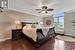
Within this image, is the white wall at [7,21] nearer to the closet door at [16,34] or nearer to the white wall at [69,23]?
the closet door at [16,34]

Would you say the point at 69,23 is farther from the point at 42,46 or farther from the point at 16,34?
the point at 16,34

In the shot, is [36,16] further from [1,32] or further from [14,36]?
[1,32]

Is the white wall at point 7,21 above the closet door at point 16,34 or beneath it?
above

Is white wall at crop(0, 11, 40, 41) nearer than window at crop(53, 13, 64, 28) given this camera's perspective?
Yes

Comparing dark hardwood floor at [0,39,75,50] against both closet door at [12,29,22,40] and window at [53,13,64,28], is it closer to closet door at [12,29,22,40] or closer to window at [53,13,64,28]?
closet door at [12,29,22,40]

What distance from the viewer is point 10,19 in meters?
6.56

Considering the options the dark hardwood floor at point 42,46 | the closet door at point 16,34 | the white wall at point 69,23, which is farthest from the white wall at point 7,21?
the white wall at point 69,23

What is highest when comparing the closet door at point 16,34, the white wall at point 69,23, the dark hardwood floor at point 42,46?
the white wall at point 69,23

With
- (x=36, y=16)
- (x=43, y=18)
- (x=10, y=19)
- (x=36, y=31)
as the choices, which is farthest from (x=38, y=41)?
(x=43, y=18)

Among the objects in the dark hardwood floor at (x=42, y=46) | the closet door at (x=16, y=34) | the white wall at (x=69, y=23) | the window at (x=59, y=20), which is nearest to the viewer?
the dark hardwood floor at (x=42, y=46)

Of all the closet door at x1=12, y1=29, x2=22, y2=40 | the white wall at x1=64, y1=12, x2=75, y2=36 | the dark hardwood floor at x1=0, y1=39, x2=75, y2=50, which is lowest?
the dark hardwood floor at x1=0, y1=39, x2=75, y2=50

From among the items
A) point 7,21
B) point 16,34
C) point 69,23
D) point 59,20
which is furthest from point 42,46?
point 59,20

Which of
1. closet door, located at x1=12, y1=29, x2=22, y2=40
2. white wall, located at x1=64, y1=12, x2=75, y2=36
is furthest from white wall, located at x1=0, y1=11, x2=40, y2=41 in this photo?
white wall, located at x1=64, y1=12, x2=75, y2=36

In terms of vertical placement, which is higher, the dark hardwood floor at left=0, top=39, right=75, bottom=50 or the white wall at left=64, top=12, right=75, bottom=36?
the white wall at left=64, top=12, right=75, bottom=36
